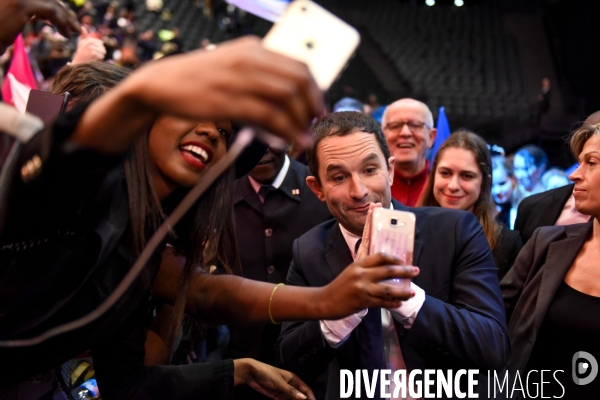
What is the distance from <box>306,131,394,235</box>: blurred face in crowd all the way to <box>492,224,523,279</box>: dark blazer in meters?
0.96

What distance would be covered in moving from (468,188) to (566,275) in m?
0.68

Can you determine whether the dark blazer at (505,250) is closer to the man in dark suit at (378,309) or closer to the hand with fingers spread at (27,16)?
the man in dark suit at (378,309)

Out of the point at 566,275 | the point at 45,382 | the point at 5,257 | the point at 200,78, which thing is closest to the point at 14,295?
the point at 5,257

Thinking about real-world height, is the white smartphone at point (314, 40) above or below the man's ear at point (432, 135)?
above

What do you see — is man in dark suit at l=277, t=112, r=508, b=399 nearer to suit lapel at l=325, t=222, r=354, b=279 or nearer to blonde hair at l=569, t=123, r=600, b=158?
suit lapel at l=325, t=222, r=354, b=279

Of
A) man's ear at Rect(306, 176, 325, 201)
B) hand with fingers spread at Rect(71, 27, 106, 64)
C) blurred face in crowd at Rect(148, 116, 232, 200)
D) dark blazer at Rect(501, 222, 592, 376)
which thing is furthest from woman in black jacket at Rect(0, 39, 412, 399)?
hand with fingers spread at Rect(71, 27, 106, 64)

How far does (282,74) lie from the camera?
794 millimetres

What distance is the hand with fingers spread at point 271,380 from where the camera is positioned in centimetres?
171

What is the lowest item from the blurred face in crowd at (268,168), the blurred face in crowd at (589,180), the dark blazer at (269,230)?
the dark blazer at (269,230)

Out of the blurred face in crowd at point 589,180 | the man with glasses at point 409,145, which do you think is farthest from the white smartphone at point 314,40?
the man with glasses at point 409,145

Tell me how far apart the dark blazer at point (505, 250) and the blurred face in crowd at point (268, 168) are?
104 cm

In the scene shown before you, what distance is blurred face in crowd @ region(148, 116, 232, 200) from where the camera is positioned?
1.55 meters

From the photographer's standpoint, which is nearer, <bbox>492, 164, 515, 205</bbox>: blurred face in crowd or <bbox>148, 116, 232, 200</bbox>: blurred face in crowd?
<bbox>148, 116, 232, 200</bbox>: blurred face in crowd

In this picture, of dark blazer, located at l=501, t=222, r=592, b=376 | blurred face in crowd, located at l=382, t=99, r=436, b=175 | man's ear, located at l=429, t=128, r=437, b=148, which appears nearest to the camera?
dark blazer, located at l=501, t=222, r=592, b=376
